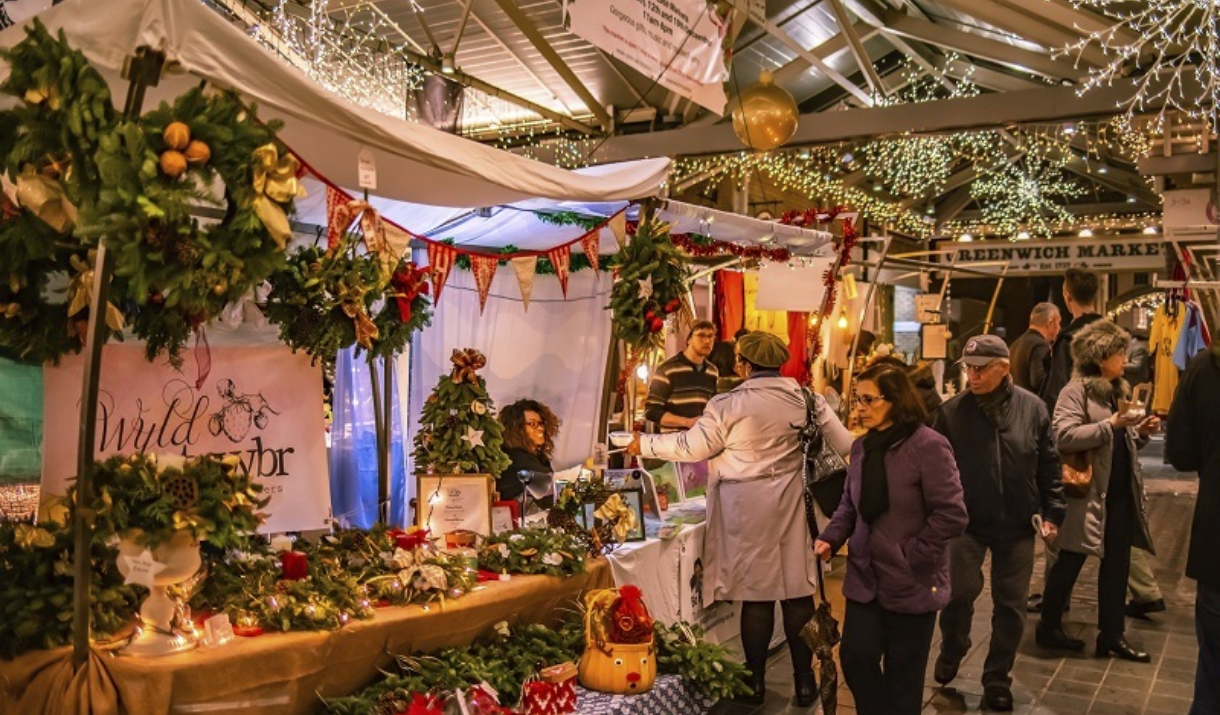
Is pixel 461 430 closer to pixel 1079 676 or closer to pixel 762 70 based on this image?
pixel 1079 676

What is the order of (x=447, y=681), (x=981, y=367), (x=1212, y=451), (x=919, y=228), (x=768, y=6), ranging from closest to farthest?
1. (x=447, y=681)
2. (x=1212, y=451)
3. (x=981, y=367)
4. (x=768, y=6)
5. (x=919, y=228)

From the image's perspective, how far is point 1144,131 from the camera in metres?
9.11

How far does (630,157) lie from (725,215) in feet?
14.6

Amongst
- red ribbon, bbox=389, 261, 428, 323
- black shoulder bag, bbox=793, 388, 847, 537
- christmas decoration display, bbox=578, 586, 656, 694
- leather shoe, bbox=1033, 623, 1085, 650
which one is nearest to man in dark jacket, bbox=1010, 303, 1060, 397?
leather shoe, bbox=1033, 623, 1085, 650

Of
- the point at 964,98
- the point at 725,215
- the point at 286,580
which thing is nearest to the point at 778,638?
the point at 725,215

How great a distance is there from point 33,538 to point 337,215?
140cm

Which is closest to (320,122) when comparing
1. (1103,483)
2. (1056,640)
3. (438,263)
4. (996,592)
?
(438,263)

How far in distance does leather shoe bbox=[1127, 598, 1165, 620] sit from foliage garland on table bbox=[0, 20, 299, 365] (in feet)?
18.2

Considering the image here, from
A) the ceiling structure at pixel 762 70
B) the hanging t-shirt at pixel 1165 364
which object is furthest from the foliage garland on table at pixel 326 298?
the hanging t-shirt at pixel 1165 364

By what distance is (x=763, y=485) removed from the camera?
4.57m

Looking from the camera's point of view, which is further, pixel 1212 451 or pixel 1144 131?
pixel 1144 131

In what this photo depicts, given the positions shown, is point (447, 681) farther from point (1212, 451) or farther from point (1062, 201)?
point (1062, 201)

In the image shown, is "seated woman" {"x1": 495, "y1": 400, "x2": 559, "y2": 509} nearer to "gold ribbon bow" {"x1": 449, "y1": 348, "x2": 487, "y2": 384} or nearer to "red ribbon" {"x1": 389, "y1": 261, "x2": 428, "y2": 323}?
"gold ribbon bow" {"x1": 449, "y1": 348, "x2": 487, "y2": 384}

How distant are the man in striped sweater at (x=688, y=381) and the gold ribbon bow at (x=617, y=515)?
177cm
